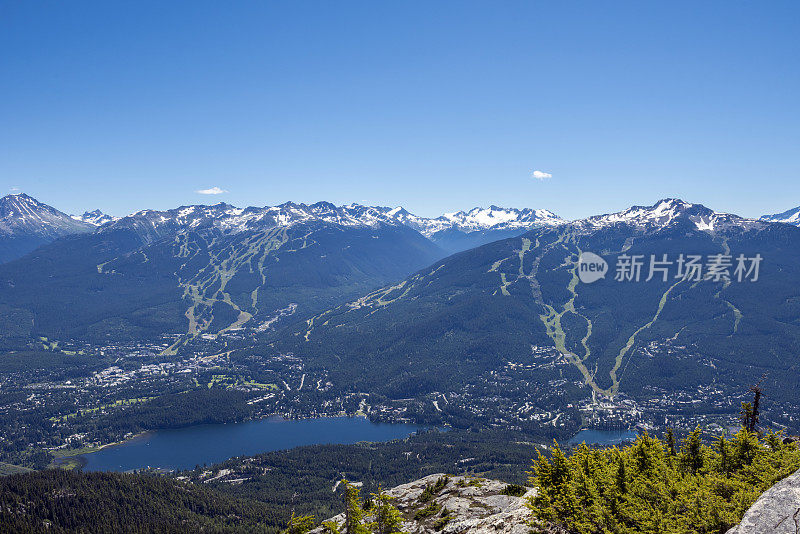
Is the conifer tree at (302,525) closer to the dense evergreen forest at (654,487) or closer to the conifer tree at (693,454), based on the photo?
the dense evergreen forest at (654,487)

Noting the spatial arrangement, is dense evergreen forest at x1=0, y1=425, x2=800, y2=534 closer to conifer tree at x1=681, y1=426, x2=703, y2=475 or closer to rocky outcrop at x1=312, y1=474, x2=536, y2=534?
conifer tree at x1=681, y1=426, x2=703, y2=475

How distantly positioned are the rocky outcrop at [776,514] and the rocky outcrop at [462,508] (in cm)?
2147

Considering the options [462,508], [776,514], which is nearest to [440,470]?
[462,508]

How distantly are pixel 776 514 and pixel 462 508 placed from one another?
58.4 meters

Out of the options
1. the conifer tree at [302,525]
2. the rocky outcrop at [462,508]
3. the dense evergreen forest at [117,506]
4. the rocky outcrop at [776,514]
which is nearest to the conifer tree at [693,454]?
the rocky outcrop at [462,508]

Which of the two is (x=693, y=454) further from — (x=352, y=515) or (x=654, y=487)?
(x=352, y=515)

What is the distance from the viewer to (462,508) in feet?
256

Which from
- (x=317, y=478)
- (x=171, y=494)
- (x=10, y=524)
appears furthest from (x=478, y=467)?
(x=10, y=524)

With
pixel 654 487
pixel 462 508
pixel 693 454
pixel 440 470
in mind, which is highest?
pixel 654 487

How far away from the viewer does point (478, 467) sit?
185 m

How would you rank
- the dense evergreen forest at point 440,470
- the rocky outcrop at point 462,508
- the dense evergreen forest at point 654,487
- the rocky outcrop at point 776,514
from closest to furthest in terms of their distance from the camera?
the rocky outcrop at point 776,514
the dense evergreen forest at point 654,487
the dense evergreen forest at point 440,470
the rocky outcrop at point 462,508

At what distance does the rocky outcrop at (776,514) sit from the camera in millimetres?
27062

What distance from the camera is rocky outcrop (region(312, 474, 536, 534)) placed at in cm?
5138

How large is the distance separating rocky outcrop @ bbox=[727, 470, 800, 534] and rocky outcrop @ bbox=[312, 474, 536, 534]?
21469 mm
